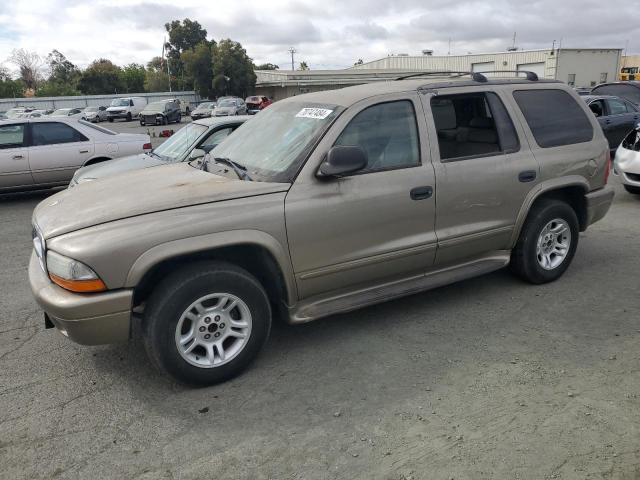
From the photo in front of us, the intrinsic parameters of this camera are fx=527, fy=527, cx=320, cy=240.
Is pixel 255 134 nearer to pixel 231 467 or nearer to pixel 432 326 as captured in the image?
pixel 432 326

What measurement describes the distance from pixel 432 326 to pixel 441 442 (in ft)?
Result: 4.66

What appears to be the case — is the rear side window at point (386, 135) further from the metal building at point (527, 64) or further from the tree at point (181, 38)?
the tree at point (181, 38)

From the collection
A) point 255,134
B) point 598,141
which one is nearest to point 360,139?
point 255,134

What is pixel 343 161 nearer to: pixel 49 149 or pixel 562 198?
pixel 562 198

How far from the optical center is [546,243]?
484 cm

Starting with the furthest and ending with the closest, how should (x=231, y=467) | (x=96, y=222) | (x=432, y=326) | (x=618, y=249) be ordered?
(x=618, y=249)
(x=432, y=326)
(x=96, y=222)
(x=231, y=467)

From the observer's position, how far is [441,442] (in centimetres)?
279

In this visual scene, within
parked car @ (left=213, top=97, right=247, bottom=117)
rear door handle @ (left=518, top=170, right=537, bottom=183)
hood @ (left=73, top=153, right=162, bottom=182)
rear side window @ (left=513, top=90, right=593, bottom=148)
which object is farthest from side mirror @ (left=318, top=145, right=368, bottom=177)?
parked car @ (left=213, top=97, right=247, bottom=117)

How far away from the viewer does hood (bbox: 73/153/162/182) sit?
7.27 metres

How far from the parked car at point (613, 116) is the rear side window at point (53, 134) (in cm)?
1082

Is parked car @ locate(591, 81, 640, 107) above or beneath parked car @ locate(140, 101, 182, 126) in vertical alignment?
above

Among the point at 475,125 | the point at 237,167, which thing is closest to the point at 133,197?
the point at 237,167

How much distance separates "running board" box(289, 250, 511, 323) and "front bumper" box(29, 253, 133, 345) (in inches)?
43.2

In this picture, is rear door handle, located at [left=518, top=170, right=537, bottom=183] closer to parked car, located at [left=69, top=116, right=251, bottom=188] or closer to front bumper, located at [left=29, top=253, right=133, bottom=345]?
front bumper, located at [left=29, top=253, right=133, bottom=345]
